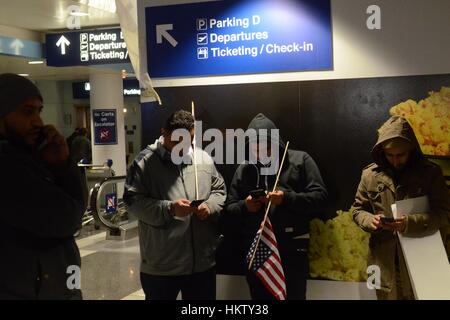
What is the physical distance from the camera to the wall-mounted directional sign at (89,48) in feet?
20.2

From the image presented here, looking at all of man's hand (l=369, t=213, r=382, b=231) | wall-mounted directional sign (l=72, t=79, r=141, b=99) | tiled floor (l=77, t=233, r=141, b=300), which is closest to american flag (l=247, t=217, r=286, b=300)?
man's hand (l=369, t=213, r=382, b=231)

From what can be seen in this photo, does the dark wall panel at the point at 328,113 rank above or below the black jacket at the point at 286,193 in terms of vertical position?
above

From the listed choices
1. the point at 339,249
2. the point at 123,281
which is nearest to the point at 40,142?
the point at 339,249

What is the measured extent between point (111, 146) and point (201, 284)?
6.79 meters

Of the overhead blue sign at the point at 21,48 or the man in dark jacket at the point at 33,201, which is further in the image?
the overhead blue sign at the point at 21,48

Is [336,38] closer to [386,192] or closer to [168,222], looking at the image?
[386,192]

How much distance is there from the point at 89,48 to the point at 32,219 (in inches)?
184

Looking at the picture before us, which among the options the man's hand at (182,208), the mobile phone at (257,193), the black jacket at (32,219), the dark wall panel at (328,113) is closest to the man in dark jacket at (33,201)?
the black jacket at (32,219)

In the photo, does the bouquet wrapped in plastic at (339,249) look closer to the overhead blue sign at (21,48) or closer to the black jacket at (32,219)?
the black jacket at (32,219)

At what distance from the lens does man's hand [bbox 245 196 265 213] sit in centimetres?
285

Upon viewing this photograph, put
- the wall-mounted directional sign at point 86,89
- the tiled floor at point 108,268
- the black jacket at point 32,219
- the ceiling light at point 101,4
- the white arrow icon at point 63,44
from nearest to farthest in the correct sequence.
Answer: the black jacket at point 32,219 < the tiled floor at point 108,268 < the ceiling light at point 101,4 < the white arrow icon at point 63,44 < the wall-mounted directional sign at point 86,89

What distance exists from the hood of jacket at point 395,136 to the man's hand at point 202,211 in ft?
3.02

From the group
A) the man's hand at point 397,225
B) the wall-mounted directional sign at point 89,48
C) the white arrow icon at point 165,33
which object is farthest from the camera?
the wall-mounted directional sign at point 89,48

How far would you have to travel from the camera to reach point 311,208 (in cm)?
288
